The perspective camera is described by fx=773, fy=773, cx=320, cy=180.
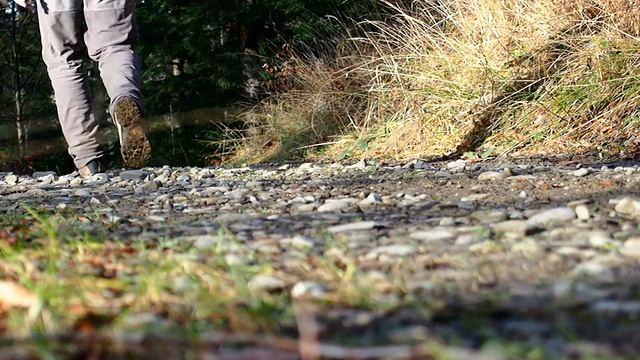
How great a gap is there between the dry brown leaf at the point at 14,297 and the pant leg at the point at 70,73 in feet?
12.2

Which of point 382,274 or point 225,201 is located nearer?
point 382,274

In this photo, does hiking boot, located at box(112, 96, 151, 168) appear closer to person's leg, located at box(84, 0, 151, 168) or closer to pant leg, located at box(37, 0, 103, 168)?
person's leg, located at box(84, 0, 151, 168)

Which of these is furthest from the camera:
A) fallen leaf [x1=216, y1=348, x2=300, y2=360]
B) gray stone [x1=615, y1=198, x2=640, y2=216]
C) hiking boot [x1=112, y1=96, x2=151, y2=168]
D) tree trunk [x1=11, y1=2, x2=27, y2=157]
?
tree trunk [x1=11, y1=2, x2=27, y2=157]

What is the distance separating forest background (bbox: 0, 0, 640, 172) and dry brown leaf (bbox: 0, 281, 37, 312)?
394 centimetres

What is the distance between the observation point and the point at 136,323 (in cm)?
121

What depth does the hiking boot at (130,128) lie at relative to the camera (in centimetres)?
455

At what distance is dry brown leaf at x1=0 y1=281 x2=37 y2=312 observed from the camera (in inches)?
50.2

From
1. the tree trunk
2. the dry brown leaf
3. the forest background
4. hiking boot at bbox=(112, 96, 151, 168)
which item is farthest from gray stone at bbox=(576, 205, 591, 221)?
the tree trunk

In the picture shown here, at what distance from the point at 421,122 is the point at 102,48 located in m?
2.64

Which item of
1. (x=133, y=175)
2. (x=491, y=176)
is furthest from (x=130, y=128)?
(x=491, y=176)

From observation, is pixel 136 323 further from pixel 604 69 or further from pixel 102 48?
pixel 604 69

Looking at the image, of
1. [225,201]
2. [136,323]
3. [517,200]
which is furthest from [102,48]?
[136,323]

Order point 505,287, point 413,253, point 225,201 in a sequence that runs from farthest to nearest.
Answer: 1. point 225,201
2. point 413,253
3. point 505,287

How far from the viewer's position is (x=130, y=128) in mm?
4598
